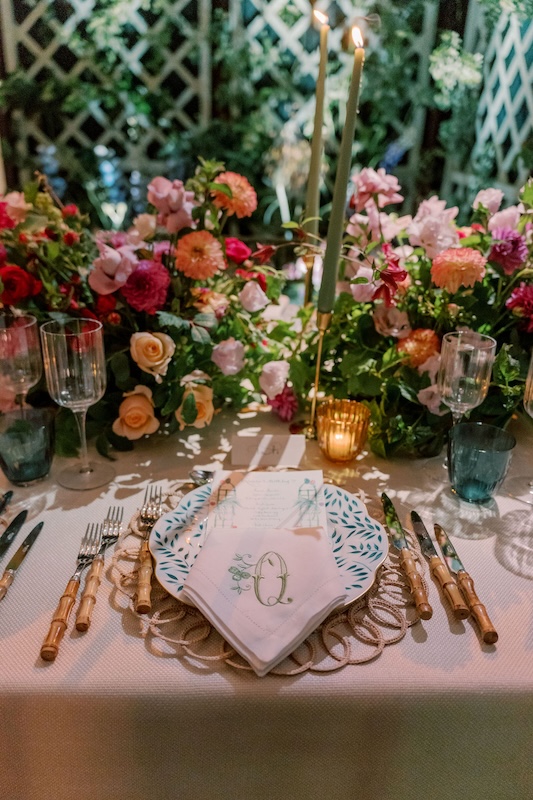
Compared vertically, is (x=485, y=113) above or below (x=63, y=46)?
below

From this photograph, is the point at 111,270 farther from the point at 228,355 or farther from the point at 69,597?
the point at 69,597

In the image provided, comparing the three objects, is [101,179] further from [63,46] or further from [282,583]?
[282,583]

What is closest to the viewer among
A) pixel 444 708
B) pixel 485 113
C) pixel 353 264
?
pixel 444 708

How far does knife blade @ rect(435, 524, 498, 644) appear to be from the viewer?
26.9 inches

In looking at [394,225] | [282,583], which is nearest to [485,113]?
[394,225]

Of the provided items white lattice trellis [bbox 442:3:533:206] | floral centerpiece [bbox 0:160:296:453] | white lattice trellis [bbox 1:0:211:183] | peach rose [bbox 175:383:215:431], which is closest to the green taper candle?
floral centerpiece [bbox 0:160:296:453]

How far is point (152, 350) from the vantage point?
99cm

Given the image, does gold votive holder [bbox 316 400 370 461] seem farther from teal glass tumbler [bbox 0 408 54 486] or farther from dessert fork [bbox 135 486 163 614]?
teal glass tumbler [bbox 0 408 54 486]

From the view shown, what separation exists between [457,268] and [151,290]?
46cm

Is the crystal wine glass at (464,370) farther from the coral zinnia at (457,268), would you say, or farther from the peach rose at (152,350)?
the peach rose at (152,350)

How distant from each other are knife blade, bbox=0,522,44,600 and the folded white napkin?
21cm

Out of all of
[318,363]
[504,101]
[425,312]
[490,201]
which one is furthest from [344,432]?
[504,101]

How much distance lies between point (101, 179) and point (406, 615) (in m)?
3.04

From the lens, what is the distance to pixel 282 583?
0.73 meters
